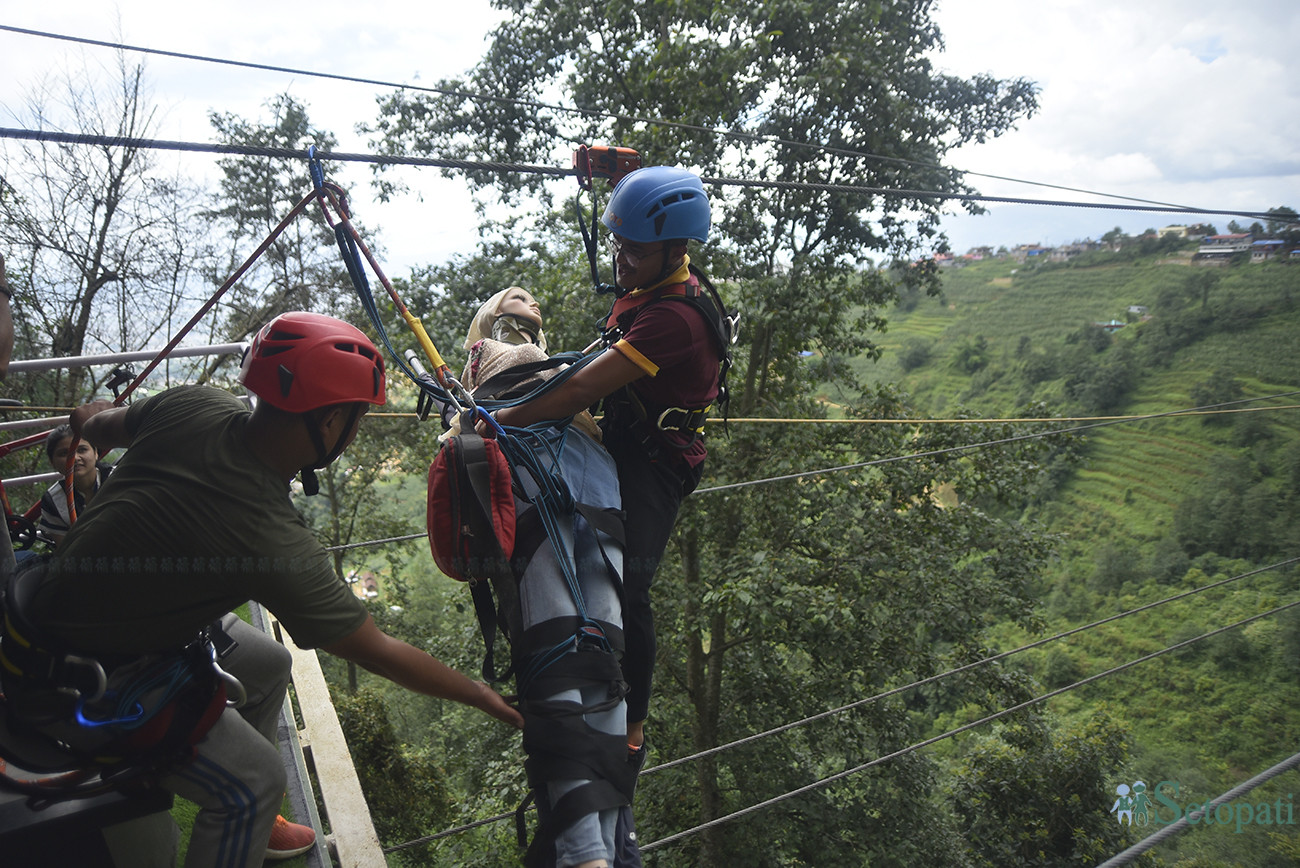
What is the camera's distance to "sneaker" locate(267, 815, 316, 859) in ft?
7.06

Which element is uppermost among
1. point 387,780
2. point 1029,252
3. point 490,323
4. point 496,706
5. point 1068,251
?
point 1029,252

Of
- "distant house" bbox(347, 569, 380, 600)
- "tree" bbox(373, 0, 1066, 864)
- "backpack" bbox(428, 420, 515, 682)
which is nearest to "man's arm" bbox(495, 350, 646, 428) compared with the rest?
"backpack" bbox(428, 420, 515, 682)

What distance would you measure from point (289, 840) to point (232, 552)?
4.52 feet

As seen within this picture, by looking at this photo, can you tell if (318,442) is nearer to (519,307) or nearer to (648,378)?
(648,378)

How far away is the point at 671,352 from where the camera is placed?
176 centimetres

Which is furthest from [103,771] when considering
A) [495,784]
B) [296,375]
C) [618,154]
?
[495,784]

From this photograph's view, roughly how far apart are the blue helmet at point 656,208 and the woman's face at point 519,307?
0.51m

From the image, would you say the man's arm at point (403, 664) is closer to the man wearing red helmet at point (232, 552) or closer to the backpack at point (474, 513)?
the man wearing red helmet at point (232, 552)

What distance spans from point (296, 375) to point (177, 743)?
2.39ft

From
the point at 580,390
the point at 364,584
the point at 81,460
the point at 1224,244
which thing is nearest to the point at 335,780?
the point at 81,460

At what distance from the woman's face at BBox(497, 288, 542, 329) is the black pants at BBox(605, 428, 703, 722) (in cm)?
51

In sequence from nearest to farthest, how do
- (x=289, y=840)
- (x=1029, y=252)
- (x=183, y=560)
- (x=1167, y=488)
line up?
1. (x=183, y=560)
2. (x=289, y=840)
3. (x=1167, y=488)
4. (x=1029, y=252)

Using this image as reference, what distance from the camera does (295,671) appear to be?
3.39 metres

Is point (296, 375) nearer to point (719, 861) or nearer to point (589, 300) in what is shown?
point (589, 300)
